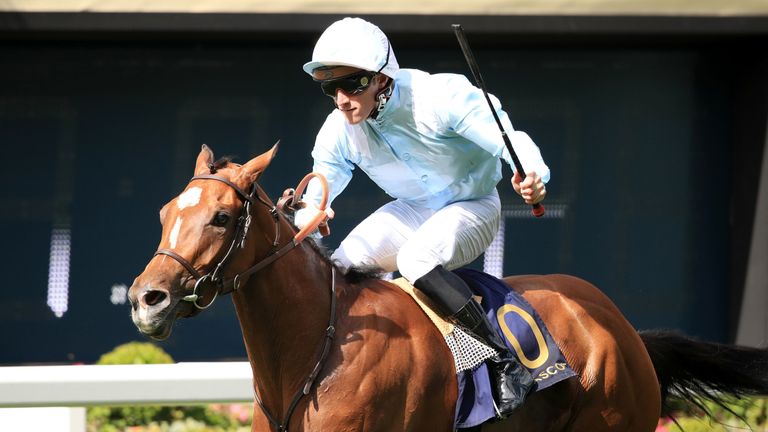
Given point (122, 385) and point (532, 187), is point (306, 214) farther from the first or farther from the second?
point (122, 385)

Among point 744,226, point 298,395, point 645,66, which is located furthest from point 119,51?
point 298,395

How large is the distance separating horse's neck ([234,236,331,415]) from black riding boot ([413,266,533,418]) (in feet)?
1.34

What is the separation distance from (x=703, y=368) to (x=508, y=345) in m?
1.39

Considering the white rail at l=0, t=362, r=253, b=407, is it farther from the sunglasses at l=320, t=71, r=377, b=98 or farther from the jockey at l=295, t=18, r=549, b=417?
the sunglasses at l=320, t=71, r=377, b=98

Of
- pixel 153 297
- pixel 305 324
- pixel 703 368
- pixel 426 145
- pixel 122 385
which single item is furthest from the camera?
pixel 703 368

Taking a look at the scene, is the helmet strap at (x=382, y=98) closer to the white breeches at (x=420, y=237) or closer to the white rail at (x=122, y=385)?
the white breeches at (x=420, y=237)

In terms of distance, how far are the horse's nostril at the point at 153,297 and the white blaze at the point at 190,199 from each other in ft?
0.97

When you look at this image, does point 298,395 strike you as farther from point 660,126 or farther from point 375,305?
point 660,126

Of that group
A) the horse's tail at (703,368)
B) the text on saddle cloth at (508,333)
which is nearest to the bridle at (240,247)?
the text on saddle cloth at (508,333)

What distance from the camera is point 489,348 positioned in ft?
13.3

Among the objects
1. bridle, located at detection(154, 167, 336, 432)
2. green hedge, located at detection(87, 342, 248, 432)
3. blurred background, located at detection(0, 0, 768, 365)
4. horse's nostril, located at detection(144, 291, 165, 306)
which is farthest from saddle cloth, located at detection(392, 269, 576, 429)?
blurred background, located at detection(0, 0, 768, 365)

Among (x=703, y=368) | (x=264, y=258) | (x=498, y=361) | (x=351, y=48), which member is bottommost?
(x=703, y=368)

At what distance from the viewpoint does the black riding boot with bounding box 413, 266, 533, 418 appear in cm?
405

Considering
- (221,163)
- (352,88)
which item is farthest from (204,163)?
(352,88)
